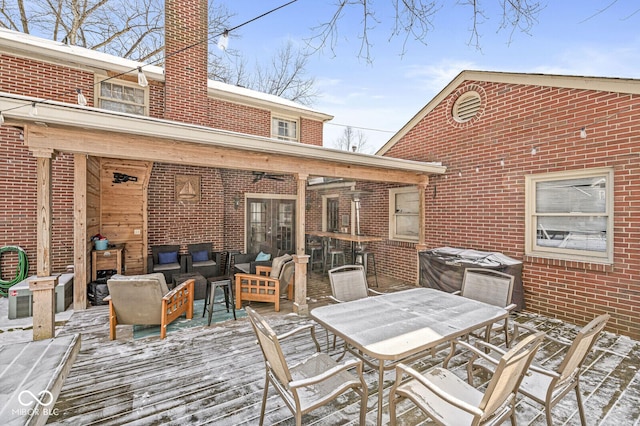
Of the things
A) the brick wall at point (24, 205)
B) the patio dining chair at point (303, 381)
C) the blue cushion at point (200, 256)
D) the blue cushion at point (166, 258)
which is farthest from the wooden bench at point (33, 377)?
the blue cushion at point (200, 256)

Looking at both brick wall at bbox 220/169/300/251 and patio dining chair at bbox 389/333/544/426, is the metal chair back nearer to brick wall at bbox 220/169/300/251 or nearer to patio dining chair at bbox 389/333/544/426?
patio dining chair at bbox 389/333/544/426

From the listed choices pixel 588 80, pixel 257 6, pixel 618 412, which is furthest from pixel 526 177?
pixel 257 6

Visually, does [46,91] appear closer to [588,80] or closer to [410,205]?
[410,205]

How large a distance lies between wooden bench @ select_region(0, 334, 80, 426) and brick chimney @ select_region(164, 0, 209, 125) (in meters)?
5.37

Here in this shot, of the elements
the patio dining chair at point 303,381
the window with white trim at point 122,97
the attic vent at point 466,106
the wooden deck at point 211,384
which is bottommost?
the wooden deck at point 211,384

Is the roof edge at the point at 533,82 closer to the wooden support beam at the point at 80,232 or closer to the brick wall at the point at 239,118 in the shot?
the brick wall at the point at 239,118

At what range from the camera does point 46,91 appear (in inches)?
239

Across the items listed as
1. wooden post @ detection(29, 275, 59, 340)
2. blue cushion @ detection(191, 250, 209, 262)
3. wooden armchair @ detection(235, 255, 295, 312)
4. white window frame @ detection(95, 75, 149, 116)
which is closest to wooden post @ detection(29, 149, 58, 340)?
wooden post @ detection(29, 275, 59, 340)

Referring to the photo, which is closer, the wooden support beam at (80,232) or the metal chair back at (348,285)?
the metal chair back at (348,285)

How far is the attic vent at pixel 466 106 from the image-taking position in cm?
617

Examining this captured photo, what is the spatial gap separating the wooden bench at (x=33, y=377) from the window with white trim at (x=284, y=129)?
24.3 ft

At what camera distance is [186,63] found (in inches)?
281

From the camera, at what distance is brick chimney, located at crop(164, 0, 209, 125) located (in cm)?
691

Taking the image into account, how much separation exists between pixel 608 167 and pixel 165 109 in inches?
344
